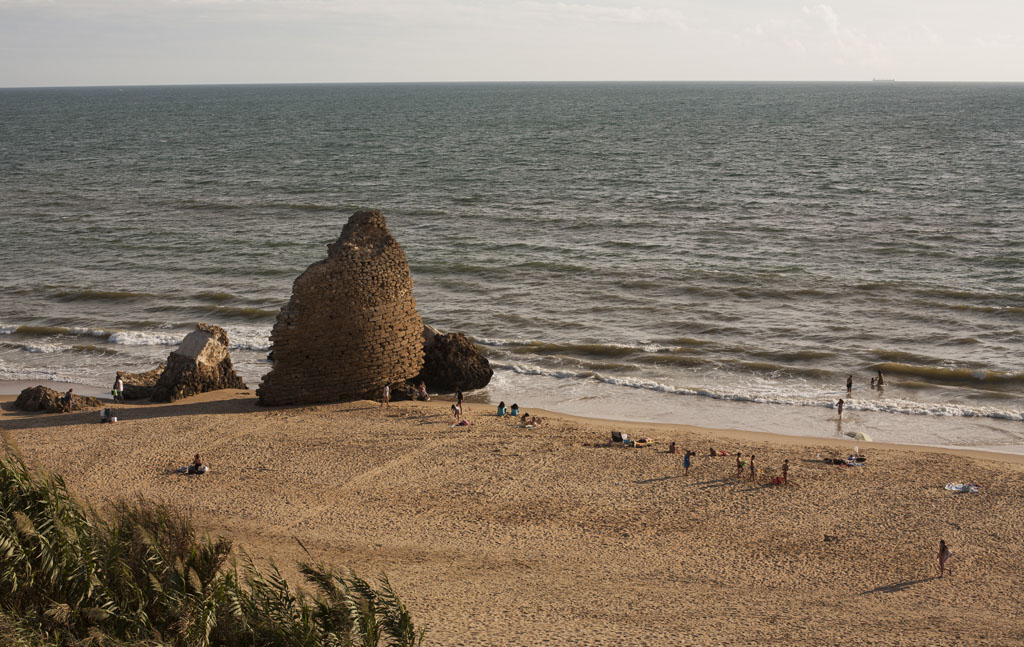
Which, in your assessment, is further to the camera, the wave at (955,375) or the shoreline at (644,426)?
the wave at (955,375)

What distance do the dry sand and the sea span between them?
4115 mm

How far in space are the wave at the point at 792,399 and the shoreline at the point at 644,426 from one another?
2396 mm

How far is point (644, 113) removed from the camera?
15238 cm

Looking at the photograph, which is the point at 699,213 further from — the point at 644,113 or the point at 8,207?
the point at 644,113

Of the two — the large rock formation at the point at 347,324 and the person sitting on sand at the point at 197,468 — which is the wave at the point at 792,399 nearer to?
the large rock formation at the point at 347,324

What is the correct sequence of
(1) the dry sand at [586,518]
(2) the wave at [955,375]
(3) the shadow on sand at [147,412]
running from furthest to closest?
Answer: (2) the wave at [955,375] < (3) the shadow on sand at [147,412] < (1) the dry sand at [586,518]

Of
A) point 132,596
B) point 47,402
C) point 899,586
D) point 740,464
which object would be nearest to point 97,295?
point 47,402

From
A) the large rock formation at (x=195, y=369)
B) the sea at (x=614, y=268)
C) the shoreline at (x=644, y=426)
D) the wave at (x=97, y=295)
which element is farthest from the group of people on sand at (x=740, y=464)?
the wave at (x=97, y=295)

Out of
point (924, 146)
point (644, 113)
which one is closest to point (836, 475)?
point (924, 146)

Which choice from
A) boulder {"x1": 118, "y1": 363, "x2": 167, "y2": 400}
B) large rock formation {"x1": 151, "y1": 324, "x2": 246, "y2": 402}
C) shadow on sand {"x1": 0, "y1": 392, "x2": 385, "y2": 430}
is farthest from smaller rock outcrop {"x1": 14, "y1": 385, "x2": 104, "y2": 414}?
large rock formation {"x1": 151, "y1": 324, "x2": 246, "y2": 402}

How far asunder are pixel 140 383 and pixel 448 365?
8.95 m

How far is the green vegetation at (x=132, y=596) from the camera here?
34.5 ft

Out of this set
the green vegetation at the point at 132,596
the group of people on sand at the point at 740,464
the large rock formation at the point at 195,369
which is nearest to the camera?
the green vegetation at the point at 132,596

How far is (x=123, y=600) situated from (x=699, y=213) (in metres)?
46.0
